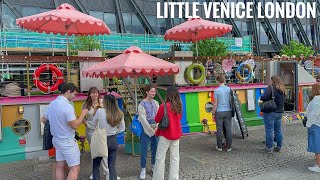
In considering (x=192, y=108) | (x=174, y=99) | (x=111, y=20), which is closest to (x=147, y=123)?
(x=174, y=99)

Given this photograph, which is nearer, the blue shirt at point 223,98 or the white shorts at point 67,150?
the white shorts at point 67,150

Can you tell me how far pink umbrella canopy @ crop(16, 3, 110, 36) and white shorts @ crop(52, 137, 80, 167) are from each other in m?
3.84

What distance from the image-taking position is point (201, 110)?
991cm

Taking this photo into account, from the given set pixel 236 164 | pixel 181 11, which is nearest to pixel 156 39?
pixel 181 11

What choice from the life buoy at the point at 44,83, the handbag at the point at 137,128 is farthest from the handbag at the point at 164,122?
the life buoy at the point at 44,83

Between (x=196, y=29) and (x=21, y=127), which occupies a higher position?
(x=196, y=29)

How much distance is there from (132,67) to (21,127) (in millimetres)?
3416

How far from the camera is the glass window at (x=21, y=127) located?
7.30 metres

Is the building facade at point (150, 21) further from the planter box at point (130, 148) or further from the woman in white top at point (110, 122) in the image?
the woman in white top at point (110, 122)

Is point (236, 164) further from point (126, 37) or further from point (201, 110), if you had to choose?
point (126, 37)

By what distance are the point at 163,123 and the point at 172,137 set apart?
0.96 feet

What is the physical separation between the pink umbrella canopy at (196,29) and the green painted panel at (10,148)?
6.07m

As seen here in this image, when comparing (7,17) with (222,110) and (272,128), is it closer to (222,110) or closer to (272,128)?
(222,110)

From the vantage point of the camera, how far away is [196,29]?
10.3 meters
